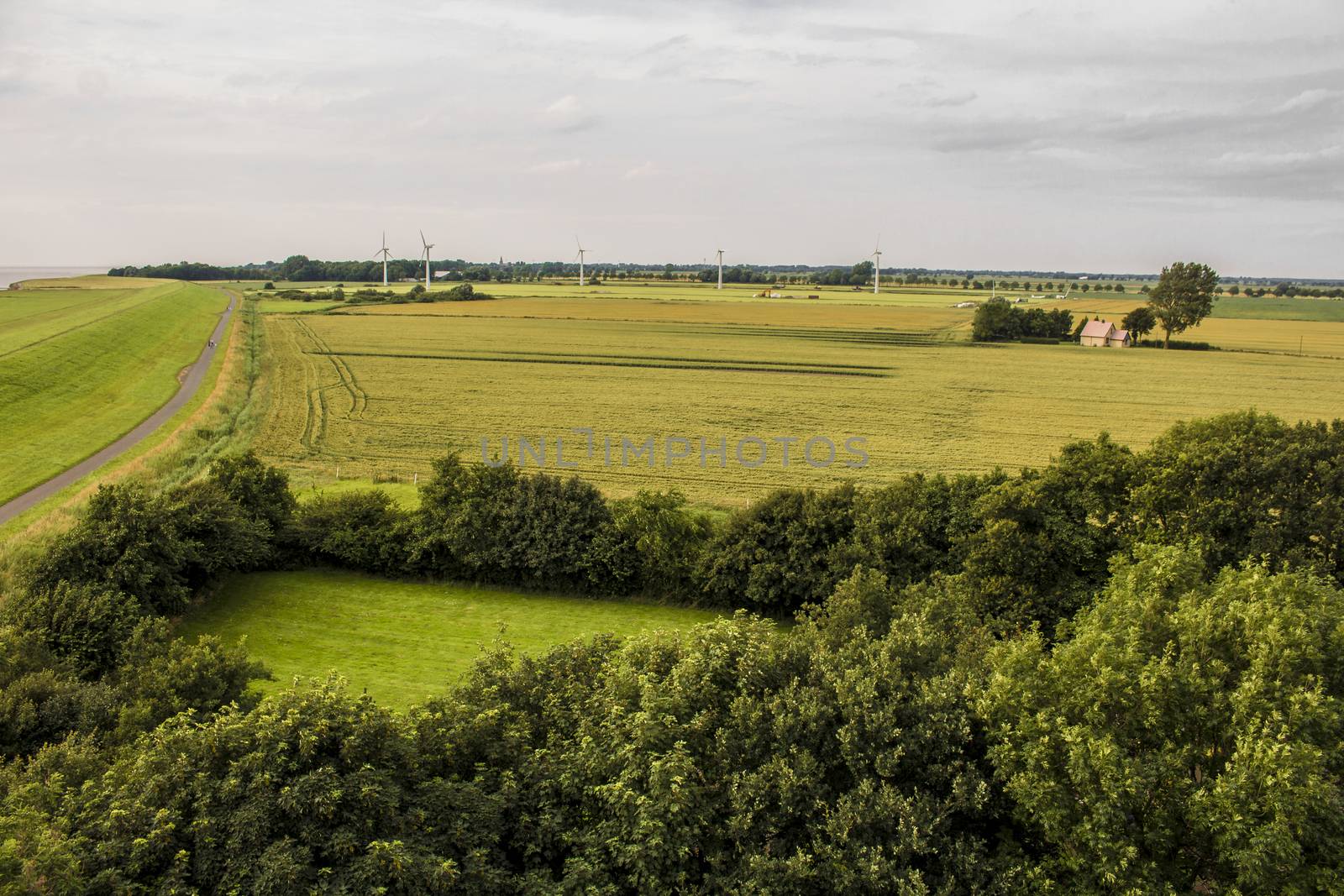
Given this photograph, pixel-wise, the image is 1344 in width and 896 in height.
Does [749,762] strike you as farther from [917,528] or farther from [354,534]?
[354,534]

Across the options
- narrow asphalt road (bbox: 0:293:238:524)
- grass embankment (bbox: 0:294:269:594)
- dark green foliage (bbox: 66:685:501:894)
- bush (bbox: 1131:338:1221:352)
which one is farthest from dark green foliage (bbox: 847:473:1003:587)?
bush (bbox: 1131:338:1221:352)

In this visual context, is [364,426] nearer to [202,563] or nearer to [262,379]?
[262,379]

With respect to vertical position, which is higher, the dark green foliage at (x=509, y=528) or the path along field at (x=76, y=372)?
the path along field at (x=76, y=372)

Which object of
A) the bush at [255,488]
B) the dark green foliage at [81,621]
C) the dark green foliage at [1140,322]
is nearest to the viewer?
the dark green foliage at [81,621]

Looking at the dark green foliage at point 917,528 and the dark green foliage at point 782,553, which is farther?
the dark green foliage at point 782,553

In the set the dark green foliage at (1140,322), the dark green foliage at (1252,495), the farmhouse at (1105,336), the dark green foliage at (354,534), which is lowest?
the dark green foliage at (354,534)

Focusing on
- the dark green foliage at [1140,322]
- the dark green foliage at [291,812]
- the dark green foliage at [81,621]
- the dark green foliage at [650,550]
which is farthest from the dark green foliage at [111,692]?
the dark green foliage at [1140,322]

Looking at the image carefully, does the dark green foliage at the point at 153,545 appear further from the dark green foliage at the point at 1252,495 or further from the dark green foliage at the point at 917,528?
the dark green foliage at the point at 1252,495

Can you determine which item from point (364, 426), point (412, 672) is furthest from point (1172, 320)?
point (412, 672)
